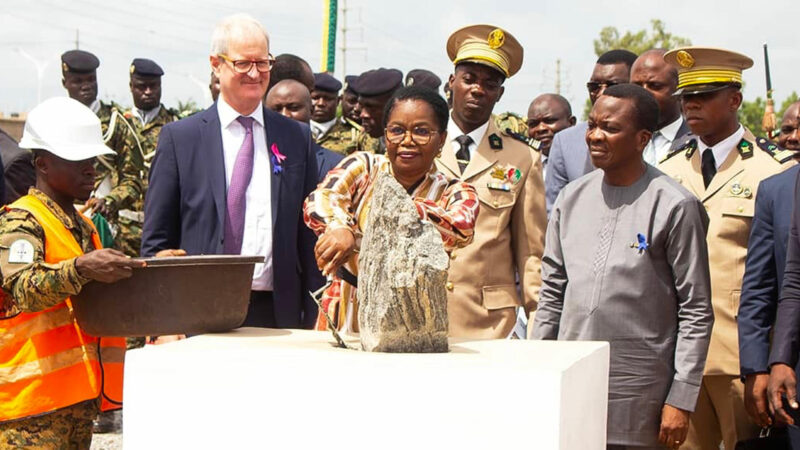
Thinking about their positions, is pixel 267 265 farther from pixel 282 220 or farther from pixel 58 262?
pixel 58 262

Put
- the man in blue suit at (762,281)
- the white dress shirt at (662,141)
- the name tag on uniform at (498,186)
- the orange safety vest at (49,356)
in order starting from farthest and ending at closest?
the white dress shirt at (662,141) < the name tag on uniform at (498,186) < the man in blue suit at (762,281) < the orange safety vest at (49,356)

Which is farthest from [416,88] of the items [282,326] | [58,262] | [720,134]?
[720,134]

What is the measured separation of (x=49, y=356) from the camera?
4422mm

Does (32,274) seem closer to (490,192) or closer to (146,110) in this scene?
(490,192)

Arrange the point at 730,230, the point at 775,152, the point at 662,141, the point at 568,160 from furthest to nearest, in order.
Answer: the point at 662,141 < the point at 568,160 < the point at 775,152 < the point at 730,230

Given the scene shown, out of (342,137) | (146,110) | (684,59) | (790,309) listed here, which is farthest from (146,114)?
(790,309)

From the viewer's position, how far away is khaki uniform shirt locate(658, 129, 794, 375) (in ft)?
17.1

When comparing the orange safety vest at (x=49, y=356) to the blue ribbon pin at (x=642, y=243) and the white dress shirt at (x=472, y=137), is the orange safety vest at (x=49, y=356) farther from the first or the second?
the blue ribbon pin at (x=642, y=243)

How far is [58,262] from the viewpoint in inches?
172

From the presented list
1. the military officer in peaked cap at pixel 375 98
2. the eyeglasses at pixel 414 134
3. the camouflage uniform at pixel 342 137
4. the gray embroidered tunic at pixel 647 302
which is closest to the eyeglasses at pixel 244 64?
the eyeglasses at pixel 414 134

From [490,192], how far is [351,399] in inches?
97.0

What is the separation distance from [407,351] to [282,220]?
58.9 inches

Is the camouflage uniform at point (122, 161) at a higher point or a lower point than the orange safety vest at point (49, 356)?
higher

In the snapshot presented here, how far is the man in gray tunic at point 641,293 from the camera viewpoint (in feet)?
14.4
